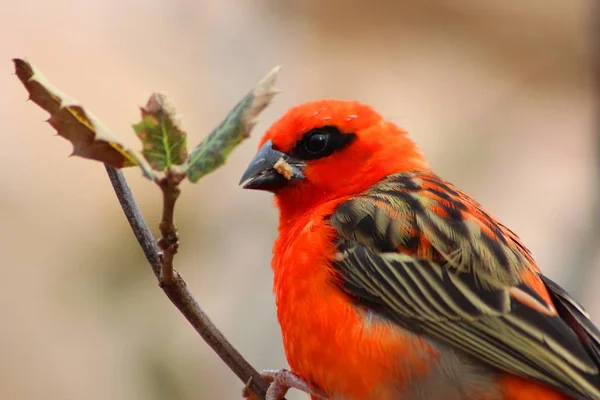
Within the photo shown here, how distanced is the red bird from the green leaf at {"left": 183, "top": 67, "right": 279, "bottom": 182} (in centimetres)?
124

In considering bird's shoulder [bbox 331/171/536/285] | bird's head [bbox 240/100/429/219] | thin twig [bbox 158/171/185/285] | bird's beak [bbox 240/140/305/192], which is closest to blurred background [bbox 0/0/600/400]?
bird's head [bbox 240/100/429/219]

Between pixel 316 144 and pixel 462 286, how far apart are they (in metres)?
1.14

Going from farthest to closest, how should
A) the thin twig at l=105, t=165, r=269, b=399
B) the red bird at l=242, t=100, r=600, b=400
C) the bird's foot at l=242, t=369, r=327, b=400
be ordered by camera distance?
the bird's foot at l=242, t=369, r=327, b=400
the red bird at l=242, t=100, r=600, b=400
the thin twig at l=105, t=165, r=269, b=399

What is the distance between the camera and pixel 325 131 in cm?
382

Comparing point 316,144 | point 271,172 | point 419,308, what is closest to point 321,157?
point 316,144

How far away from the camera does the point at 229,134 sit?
6.03ft

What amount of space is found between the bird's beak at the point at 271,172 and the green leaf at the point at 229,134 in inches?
69.2

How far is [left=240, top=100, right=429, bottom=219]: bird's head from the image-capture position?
12.1 feet

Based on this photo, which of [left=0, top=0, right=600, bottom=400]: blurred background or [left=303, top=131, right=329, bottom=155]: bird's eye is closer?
[left=303, top=131, right=329, bottom=155]: bird's eye

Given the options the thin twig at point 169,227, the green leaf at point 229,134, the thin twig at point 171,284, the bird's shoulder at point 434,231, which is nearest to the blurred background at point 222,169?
the bird's shoulder at point 434,231

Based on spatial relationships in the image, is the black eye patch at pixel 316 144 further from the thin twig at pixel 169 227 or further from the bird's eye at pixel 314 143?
the thin twig at pixel 169 227

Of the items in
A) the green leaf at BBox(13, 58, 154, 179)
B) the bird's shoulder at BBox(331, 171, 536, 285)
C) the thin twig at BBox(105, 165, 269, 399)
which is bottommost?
the bird's shoulder at BBox(331, 171, 536, 285)

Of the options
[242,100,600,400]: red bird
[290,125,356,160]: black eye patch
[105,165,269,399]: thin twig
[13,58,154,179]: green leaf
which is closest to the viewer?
[13,58,154,179]: green leaf

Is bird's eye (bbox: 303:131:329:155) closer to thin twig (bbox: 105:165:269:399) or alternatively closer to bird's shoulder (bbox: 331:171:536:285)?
bird's shoulder (bbox: 331:171:536:285)
